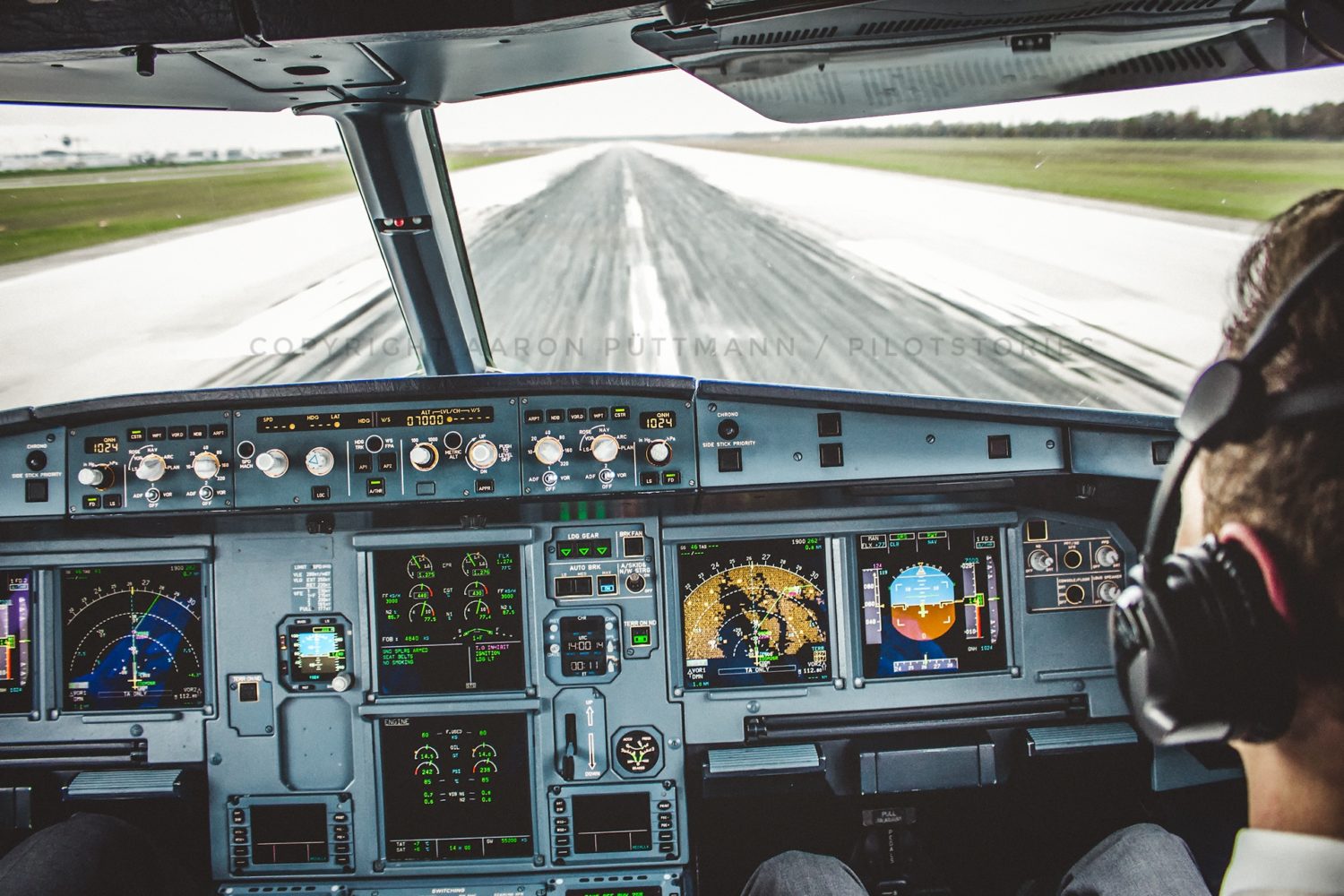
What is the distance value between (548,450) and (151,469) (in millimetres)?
1084

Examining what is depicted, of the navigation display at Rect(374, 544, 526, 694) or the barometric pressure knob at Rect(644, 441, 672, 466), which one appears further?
the navigation display at Rect(374, 544, 526, 694)

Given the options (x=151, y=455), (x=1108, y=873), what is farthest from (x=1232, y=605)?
(x=151, y=455)

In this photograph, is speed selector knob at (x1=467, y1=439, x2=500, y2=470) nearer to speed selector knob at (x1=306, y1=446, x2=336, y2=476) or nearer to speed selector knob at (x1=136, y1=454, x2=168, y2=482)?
speed selector knob at (x1=306, y1=446, x2=336, y2=476)

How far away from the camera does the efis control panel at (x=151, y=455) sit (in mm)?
2779

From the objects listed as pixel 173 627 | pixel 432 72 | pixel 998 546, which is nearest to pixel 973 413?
pixel 998 546

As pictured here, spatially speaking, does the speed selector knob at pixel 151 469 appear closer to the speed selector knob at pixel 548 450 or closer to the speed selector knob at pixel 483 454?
the speed selector knob at pixel 483 454

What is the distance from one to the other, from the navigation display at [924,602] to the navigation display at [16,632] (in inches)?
97.5

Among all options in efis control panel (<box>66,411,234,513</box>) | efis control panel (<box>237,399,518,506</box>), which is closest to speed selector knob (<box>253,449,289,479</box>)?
efis control panel (<box>237,399,518,506</box>)

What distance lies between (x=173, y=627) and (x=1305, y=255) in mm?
3026

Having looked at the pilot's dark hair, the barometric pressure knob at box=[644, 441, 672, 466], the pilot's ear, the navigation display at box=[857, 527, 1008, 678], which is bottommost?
the navigation display at box=[857, 527, 1008, 678]

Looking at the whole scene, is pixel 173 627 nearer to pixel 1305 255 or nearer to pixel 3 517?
pixel 3 517

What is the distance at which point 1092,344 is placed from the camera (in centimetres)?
312

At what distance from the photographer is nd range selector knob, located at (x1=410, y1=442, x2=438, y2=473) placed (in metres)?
2.75

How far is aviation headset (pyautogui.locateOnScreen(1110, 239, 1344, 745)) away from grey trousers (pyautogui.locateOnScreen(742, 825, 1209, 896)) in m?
1.74
